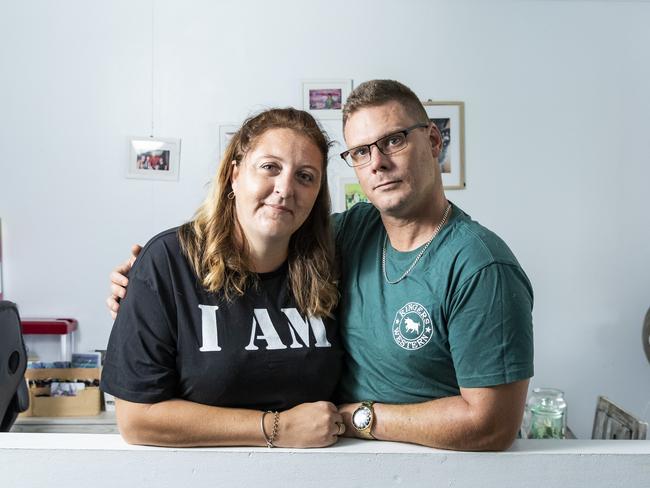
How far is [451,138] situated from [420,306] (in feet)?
6.48

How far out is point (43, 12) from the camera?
9.93 ft

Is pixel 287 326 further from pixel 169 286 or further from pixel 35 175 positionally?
pixel 35 175

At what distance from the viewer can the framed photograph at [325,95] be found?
120 inches

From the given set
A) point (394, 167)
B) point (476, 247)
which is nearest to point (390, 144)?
point (394, 167)

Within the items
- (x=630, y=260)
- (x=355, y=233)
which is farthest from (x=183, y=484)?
(x=630, y=260)

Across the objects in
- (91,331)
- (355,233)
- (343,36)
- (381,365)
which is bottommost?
(91,331)

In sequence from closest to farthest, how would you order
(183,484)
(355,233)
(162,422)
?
(183,484) < (162,422) < (355,233)

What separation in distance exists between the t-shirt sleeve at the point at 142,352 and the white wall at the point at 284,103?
1905mm

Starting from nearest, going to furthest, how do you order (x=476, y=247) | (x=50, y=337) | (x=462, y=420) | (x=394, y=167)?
(x=462, y=420), (x=476, y=247), (x=394, y=167), (x=50, y=337)

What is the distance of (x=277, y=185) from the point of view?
1342 millimetres

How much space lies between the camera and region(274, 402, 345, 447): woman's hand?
1.15 m

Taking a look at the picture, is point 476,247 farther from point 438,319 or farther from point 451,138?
point 451,138

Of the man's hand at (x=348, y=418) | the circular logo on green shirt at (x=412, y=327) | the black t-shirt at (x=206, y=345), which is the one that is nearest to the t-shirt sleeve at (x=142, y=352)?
the black t-shirt at (x=206, y=345)

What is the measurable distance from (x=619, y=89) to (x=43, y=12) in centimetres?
294
